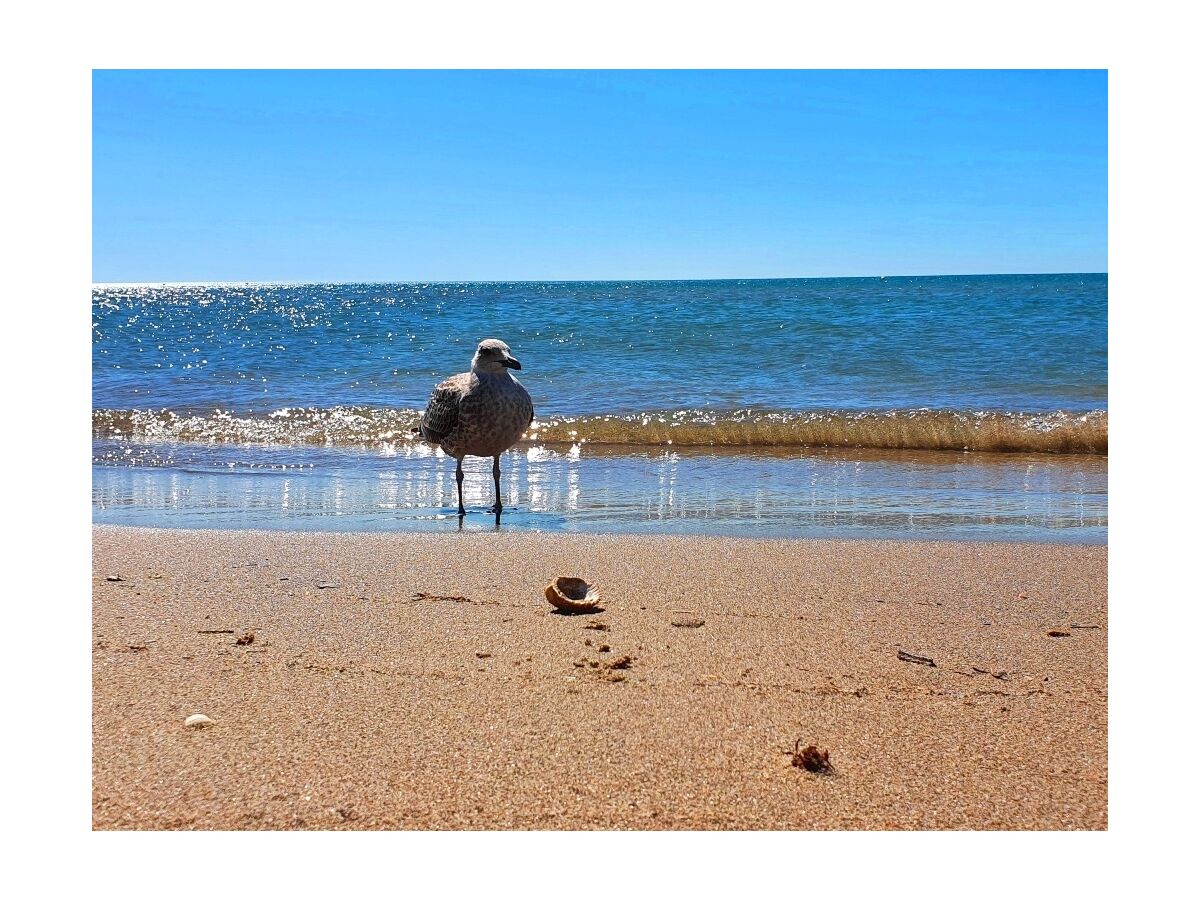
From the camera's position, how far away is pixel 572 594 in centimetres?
424

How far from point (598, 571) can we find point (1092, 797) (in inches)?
112

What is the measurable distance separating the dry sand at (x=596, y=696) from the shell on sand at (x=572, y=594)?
2.9 inches

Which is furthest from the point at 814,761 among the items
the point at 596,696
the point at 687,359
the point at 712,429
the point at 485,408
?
the point at 687,359

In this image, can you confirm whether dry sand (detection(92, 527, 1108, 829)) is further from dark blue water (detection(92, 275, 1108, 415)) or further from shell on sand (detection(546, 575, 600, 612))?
dark blue water (detection(92, 275, 1108, 415))

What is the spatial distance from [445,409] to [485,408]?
42 centimetres

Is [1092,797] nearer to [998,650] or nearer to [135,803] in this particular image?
[998,650]

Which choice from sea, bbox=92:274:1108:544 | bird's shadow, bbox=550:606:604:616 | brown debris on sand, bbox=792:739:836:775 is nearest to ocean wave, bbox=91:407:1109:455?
sea, bbox=92:274:1108:544

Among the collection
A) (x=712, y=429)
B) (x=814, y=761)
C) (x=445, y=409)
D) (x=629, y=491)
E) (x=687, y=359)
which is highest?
(x=687, y=359)

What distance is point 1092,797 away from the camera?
7.65 ft

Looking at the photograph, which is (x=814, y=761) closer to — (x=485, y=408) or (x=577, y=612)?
(x=577, y=612)

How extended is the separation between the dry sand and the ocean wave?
7069mm

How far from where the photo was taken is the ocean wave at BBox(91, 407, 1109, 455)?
11.8m

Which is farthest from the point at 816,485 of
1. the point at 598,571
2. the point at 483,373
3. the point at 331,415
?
the point at 331,415

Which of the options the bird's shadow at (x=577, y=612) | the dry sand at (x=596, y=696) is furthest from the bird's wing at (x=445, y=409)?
the bird's shadow at (x=577, y=612)
